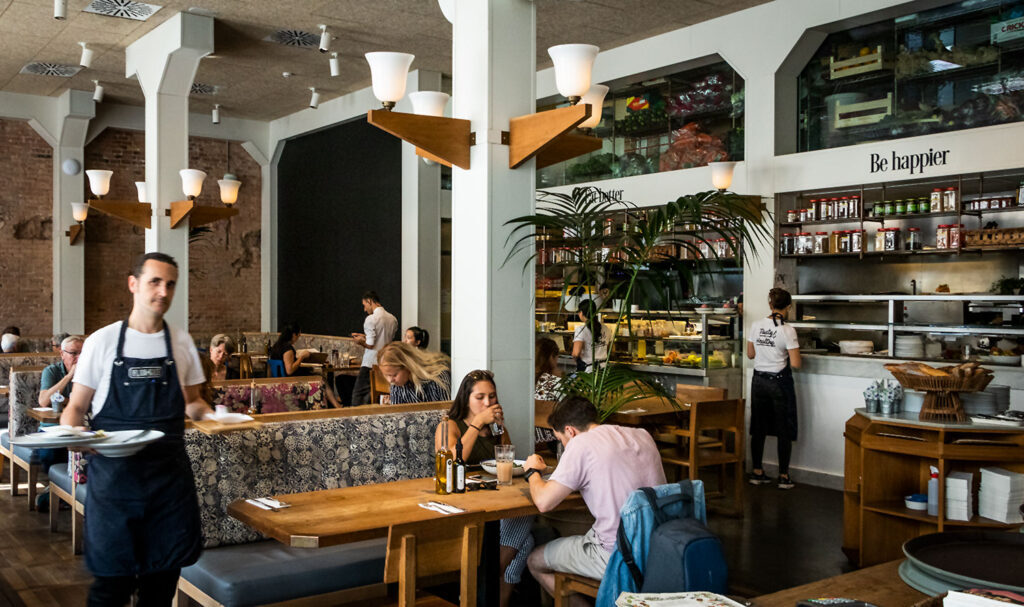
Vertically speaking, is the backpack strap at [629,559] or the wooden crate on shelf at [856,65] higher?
the wooden crate on shelf at [856,65]

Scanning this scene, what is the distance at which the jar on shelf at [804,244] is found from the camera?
8406 mm

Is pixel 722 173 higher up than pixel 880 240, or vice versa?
pixel 722 173

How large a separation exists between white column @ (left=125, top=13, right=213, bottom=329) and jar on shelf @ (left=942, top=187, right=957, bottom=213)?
695 centimetres

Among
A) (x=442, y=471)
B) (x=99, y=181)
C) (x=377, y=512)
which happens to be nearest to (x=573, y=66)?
(x=442, y=471)

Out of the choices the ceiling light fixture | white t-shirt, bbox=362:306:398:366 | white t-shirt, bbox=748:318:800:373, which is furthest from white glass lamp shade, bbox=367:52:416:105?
white t-shirt, bbox=362:306:398:366

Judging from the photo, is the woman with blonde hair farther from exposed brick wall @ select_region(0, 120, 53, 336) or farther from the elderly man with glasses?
exposed brick wall @ select_region(0, 120, 53, 336)

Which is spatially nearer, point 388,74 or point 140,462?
point 140,462

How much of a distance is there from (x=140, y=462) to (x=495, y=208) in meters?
2.36

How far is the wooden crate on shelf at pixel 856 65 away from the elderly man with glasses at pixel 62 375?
6819mm

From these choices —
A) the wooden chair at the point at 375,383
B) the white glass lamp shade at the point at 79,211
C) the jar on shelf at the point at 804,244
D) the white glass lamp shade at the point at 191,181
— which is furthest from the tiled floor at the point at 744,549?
the white glass lamp shade at the point at 79,211

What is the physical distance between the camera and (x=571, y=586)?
3.81 metres

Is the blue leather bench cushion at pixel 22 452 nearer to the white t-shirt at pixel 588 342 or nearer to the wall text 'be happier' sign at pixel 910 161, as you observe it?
the white t-shirt at pixel 588 342

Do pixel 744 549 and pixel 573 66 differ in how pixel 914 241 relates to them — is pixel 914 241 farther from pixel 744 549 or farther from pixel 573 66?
pixel 573 66

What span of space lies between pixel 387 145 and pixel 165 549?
9.63 m
